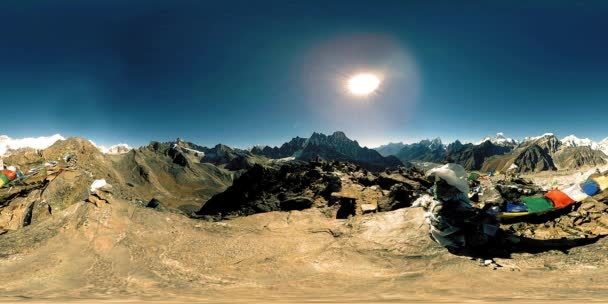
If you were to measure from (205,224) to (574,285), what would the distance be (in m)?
14.8

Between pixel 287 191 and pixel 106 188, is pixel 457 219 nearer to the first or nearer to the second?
pixel 106 188

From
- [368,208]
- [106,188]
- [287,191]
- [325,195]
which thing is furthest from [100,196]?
[287,191]

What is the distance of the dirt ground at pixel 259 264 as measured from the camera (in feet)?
30.9

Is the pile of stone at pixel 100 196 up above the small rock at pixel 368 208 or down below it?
above

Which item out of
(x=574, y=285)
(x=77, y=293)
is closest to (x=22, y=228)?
(x=77, y=293)

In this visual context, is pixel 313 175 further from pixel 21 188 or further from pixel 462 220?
pixel 21 188

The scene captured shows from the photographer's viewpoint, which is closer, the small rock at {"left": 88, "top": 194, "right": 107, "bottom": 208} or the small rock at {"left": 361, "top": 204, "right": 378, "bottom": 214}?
the small rock at {"left": 88, "top": 194, "right": 107, "bottom": 208}

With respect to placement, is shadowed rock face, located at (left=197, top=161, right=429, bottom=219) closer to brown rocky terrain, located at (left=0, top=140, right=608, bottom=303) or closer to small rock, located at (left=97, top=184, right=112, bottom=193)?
brown rocky terrain, located at (left=0, top=140, right=608, bottom=303)

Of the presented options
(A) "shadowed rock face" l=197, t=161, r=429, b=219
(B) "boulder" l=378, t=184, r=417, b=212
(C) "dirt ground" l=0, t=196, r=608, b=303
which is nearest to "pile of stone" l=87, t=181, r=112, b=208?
(C) "dirt ground" l=0, t=196, r=608, b=303

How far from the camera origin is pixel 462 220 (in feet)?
40.7

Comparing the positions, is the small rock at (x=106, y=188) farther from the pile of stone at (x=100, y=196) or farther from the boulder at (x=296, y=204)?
the boulder at (x=296, y=204)

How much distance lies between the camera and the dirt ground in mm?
9406

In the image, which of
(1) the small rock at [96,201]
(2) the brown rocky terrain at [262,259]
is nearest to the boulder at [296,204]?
(2) the brown rocky terrain at [262,259]

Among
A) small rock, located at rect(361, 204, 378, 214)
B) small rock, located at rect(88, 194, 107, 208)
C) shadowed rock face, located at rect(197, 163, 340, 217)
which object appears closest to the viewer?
small rock, located at rect(88, 194, 107, 208)
